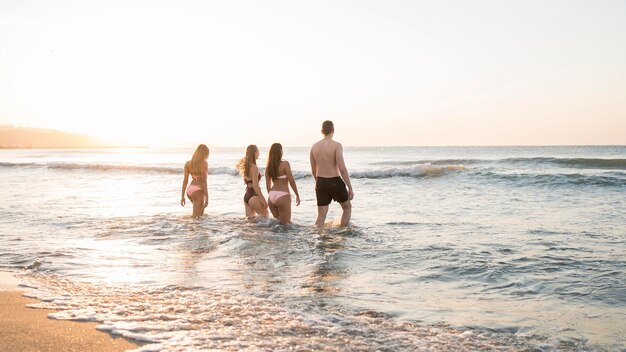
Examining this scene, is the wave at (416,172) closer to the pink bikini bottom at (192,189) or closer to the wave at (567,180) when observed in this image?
the wave at (567,180)

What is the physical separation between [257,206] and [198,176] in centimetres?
145

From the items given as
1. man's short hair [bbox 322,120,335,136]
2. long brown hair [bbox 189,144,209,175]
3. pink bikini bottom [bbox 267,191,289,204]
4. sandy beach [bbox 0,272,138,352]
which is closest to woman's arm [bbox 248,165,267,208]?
pink bikini bottom [bbox 267,191,289,204]

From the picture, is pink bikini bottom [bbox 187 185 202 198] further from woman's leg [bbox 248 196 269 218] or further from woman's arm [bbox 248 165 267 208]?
woman's arm [bbox 248 165 267 208]

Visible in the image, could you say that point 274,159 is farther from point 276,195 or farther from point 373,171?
point 373,171

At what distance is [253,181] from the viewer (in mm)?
10414

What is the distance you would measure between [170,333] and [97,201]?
12623 millimetres

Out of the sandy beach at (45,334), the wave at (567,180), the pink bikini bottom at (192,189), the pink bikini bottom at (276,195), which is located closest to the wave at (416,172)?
the wave at (567,180)

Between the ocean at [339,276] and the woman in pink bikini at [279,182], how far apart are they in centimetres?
28

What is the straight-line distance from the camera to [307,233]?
9.21 m

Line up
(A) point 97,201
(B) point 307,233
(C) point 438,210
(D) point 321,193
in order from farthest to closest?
1. (A) point 97,201
2. (C) point 438,210
3. (D) point 321,193
4. (B) point 307,233

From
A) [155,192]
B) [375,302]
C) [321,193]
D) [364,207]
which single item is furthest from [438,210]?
[155,192]

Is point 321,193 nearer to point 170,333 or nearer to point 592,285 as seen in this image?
point 592,285

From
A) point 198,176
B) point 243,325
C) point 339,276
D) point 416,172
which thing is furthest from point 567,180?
point 243,325

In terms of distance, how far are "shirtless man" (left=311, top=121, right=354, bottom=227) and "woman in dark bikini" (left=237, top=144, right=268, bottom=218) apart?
1.23 meters
